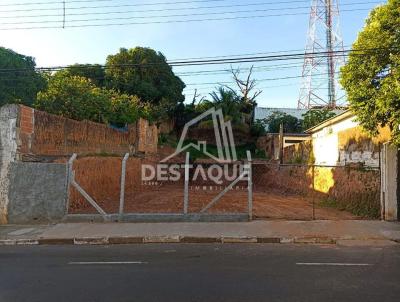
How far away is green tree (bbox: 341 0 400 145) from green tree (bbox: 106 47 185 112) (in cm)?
2799

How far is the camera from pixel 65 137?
1798 cm

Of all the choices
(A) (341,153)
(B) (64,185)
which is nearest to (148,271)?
(B) (64,185)

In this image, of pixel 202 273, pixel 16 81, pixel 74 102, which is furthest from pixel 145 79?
pixel 202 273

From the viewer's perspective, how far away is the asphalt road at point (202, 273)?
6.27 m

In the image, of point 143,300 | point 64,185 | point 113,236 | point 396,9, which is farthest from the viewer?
point 64,185

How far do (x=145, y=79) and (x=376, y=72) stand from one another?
Result: 32.2 metres

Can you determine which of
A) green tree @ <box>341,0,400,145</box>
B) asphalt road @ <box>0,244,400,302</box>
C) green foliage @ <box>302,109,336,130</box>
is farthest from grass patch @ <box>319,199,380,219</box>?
green foliage @ <box>302,109,336,130</box>

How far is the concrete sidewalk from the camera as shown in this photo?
1166 centimetres

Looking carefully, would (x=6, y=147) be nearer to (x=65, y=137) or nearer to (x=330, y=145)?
(x=65, y=137)

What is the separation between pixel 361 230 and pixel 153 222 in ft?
19.4

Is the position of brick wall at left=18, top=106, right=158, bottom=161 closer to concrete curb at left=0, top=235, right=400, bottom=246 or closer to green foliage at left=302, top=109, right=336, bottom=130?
concrete curb at left=0, top=235, right=400, bottom=246

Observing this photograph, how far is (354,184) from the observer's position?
58.9 feet

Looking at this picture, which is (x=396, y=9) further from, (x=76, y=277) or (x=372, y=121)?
(x=76, y=277)

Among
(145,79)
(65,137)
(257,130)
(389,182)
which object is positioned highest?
(145,79)
